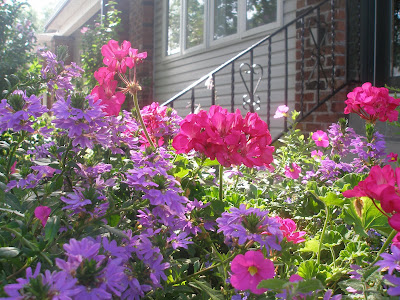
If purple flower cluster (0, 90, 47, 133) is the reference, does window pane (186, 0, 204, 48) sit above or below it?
above

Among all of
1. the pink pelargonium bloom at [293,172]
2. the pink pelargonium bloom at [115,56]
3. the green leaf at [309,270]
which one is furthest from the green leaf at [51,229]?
the pink pelargonium bloom at [293,172]

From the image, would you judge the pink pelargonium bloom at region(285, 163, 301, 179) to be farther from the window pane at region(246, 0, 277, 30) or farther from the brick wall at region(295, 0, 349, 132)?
the window pane at region(246, 0, 277, 30)

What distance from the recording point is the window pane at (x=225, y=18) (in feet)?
18.4

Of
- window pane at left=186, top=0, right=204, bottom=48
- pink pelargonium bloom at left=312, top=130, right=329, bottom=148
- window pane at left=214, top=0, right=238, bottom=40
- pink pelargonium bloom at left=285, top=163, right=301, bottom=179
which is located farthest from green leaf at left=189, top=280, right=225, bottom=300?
window pane at left=186, top=0, right=204, bottom=48

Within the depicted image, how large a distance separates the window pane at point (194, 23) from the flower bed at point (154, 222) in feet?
17.4

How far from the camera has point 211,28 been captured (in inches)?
238

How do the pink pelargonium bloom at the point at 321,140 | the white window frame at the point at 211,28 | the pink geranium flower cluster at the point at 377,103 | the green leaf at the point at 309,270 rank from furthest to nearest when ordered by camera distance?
1. the white window frame at the point at 211,28
2. the pink pelargonium bloom at the point at 321,140
3. the pink geranium flower cluster at the point at 377,103
4. the green leaf at the point at 309,270

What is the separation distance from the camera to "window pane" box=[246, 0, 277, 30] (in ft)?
15.8

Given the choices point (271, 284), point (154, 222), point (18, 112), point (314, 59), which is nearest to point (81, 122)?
point (18, 112)

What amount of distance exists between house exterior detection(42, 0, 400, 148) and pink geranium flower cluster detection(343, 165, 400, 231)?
2.48 m

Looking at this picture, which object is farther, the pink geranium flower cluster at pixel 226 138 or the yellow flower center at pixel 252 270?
the pink geranium flower cluster at pixel 226 138

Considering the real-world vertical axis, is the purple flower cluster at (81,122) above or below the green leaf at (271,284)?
above

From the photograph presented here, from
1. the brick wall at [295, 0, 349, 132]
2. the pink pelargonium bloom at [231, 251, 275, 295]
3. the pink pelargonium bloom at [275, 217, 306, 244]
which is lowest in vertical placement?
the pink pelargonium bloom at [231, 251, 275, 295]

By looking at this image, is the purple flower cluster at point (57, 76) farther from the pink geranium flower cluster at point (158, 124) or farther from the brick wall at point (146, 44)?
the brick wall at point (146, 44)
